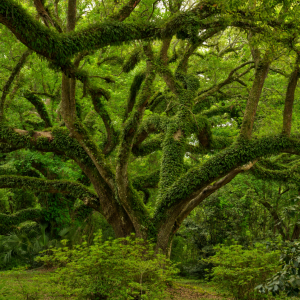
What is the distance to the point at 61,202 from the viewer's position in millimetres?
13648

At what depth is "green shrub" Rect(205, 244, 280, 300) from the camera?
5.81 metres

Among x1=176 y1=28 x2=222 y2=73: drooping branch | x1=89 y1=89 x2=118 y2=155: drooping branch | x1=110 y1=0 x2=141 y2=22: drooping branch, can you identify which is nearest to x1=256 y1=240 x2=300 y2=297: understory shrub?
x1=110 y1=0 x2=141 y2=22: drooping branch

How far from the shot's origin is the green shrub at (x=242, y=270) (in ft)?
19.1

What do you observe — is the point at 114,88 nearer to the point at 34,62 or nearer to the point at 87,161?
the point at 34,62

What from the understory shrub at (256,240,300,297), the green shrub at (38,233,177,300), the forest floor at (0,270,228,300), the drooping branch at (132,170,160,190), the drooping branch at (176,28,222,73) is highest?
the drooping branch at (176,28,222,73)

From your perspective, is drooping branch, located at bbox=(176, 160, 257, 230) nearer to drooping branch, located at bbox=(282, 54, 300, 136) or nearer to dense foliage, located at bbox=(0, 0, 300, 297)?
dense foliage, located at bbox=(0, 0, 300, 297)

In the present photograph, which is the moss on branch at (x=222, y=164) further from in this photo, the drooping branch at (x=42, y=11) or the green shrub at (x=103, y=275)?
the drooping branch at (x=42, y=11)

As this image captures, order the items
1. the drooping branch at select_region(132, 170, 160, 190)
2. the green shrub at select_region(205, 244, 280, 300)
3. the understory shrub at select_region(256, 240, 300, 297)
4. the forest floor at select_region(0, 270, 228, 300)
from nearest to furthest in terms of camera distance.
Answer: the understory shrub at select_region(256, 240, 300, 297), the forest floor at select_region(0, 270, 228, 300), the green shrub at select_region(205, 244, 280, 300), the drooping branch at select_region(132, 170, 160, 190)

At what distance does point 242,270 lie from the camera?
18.5ft

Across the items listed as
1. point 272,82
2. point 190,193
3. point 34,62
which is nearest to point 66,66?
point 190,193

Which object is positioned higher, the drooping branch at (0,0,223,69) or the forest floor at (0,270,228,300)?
the drooping branch at (0,0,223,69)

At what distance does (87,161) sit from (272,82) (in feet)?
30.1

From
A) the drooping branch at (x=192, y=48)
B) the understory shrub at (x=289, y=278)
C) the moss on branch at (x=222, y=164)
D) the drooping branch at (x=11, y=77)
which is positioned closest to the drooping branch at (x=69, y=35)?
the drooping branch at (x=192, y=48)

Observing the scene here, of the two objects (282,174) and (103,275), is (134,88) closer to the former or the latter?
(282,174)
